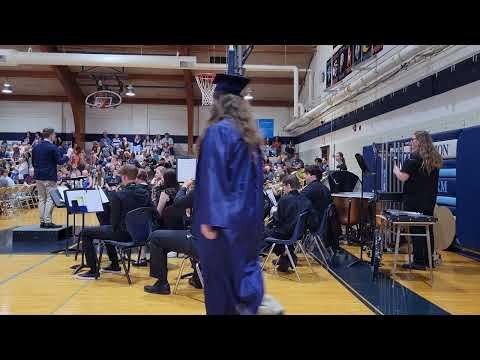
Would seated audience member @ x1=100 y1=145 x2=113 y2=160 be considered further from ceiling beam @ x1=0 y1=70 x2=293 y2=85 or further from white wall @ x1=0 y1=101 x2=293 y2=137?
white wall @ x1=0 y1=101 x2=293 y2=137

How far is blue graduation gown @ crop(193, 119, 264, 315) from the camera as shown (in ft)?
6.63

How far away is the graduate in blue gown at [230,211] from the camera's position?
6.63 feet

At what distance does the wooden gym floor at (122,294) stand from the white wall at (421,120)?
348 cm

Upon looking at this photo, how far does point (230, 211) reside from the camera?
202cm

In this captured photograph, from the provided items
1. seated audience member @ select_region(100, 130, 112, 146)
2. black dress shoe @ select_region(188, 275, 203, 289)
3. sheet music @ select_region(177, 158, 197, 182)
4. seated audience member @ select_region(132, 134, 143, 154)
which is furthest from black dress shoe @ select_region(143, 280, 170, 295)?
seated audience member @ select_region(100, 130, 112, 146)

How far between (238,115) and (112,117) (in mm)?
19650

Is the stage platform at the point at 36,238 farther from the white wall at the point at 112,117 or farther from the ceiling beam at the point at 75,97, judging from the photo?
the white wall at the point at 112,117

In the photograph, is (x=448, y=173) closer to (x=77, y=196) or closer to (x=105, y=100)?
(x=77, y=196)

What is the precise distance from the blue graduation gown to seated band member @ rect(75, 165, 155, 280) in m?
3.00

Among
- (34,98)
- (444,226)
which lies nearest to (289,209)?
(444,226)

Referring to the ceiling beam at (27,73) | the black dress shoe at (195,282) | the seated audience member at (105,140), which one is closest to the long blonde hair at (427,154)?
the black dress shoe at (195,282)
